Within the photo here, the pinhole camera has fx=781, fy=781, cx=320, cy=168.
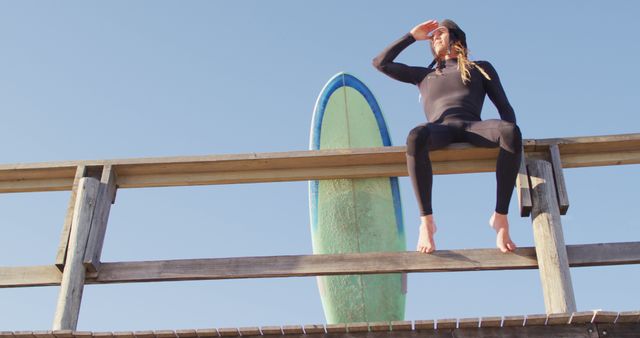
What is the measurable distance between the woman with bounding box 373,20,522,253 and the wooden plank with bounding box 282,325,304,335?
1.08m

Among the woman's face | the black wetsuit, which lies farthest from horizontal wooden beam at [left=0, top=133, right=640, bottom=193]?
the woman's face

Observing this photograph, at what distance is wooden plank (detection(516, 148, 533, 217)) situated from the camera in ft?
11.6

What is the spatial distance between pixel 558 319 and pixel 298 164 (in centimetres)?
172

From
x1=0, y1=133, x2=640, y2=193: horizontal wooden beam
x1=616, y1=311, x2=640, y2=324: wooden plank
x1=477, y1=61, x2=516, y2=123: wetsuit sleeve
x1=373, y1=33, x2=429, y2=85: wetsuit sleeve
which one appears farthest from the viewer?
x1=373, y1=33, x2=429, y2=85: wetsuit sleeve

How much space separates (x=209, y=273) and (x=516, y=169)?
146 cm

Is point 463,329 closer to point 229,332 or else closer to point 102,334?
point 229,332

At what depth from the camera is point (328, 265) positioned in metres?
3.43

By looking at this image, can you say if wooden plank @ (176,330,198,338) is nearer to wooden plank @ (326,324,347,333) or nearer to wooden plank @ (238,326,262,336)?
wooden plank @ (238,326,262,336)

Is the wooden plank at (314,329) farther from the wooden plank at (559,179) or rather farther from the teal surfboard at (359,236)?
the teal surfboard at (359,236)

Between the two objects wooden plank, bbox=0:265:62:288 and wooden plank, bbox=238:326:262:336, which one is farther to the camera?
wooden plank, bbox=0:265:62:288

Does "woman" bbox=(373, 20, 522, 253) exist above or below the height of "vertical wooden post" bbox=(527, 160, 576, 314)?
above

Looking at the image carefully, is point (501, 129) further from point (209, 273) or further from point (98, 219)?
point (98, 219)

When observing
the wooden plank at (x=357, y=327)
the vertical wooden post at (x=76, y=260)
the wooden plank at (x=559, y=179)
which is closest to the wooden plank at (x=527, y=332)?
the wooden plank at (x=357, y=327)

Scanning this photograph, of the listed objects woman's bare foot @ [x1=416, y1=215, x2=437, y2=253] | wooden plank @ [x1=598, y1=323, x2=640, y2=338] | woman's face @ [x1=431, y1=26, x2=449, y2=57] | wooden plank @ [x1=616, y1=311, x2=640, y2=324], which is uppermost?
woman's face @ [x1=431, y1=26, x2=449, y2=57]
